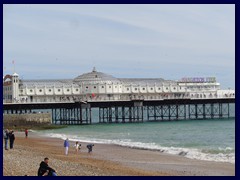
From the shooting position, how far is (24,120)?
51031mm

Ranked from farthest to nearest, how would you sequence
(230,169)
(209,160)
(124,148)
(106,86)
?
(106,86) < (124,148) < (209,160) < (230,169)

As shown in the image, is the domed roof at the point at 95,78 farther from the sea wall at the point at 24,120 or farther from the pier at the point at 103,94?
the sea wall at the point at 24,120

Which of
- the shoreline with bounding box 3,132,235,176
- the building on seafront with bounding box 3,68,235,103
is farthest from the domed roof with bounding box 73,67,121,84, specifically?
the shoreline with bounding box 3,132,235,176

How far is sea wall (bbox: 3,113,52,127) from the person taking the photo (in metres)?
50.3

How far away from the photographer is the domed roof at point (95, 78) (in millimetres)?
66250

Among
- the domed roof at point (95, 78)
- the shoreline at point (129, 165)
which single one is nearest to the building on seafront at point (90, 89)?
the domed roof at point (95, 78)

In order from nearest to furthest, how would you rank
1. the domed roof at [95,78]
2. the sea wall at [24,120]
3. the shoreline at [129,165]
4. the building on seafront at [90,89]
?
the shoreline at [129,165]
the sea wall at [24,120]
the building on seafront at [90,89]
the domed roof at [95,78]

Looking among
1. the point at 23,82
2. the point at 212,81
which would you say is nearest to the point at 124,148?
the point at 23,82

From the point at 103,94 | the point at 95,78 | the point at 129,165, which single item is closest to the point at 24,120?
the point at 103,94

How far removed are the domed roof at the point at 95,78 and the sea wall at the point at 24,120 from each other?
45.8 feet

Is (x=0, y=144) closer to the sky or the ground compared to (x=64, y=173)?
closer to the sky

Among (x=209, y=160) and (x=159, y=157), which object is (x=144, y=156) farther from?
(x=209, y=160)

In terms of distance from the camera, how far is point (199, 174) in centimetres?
1579
